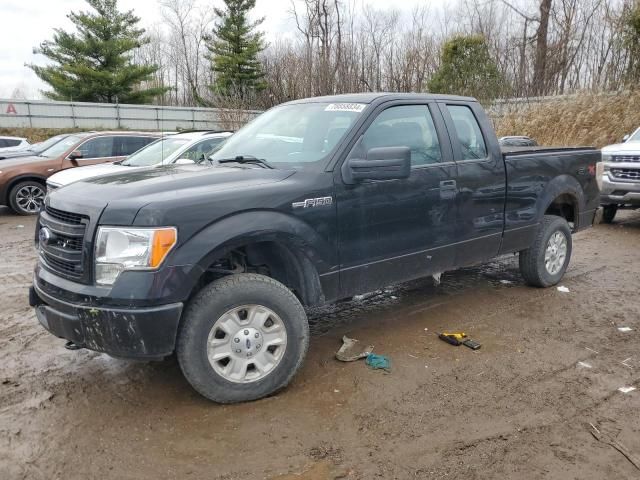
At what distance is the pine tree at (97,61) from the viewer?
31438mm

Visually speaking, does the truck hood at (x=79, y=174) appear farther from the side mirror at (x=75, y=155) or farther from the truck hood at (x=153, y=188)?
the truck hood at (x=153, y=188)

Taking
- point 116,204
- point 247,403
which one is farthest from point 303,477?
point 116,204

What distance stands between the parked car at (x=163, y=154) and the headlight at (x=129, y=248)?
582cm

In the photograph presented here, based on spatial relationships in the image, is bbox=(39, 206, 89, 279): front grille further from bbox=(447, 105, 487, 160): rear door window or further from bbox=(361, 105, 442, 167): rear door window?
bbox=(447, 105, 487, 160): rear door window

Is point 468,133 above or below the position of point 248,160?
above

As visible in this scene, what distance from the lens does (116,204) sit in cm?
323

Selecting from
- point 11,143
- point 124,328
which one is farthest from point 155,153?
point 11,143

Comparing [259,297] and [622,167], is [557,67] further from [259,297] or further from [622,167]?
[259,297]

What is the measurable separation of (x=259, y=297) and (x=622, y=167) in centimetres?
824

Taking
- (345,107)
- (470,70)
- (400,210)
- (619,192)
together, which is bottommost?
(619,192)

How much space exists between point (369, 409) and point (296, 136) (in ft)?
6.95

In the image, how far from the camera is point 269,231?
3.50 m

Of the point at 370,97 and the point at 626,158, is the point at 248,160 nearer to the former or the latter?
the point at 370,97

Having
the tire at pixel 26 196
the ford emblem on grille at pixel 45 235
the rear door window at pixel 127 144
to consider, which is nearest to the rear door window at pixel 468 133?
the ford emblem on grille at pixel 45 235
